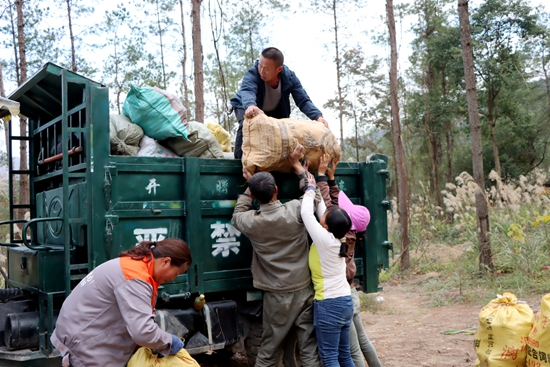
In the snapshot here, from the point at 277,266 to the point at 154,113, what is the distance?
1.41 meters

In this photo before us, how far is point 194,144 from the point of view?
364 centimetres

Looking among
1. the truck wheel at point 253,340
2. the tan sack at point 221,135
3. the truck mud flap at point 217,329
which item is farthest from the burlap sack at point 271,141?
the truck wheel at point 253,340

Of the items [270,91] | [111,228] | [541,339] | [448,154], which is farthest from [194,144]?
[448,154]

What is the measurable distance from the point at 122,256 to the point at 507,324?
2.48 m

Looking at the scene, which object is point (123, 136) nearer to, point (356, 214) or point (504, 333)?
point (356, 214)

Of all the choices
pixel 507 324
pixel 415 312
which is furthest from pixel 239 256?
pixel 415 312

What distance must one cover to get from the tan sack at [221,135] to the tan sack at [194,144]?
78cm

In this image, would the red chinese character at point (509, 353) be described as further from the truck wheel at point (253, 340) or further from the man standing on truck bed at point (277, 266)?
the truck wheel at point (253, 340)

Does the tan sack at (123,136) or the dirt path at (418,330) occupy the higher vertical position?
the tan sack at (123,136)

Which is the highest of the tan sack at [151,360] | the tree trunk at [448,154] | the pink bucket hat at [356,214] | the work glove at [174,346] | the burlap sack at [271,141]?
the tree trunk at [448,154]

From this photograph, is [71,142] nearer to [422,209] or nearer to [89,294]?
[89,294]

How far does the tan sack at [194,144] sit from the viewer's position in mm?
3621

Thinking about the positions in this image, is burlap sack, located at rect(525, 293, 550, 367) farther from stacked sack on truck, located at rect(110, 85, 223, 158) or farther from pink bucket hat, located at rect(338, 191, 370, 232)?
stacked sack on truck, located at rect(110, 85, 223, 158)

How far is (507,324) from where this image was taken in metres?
3.18
